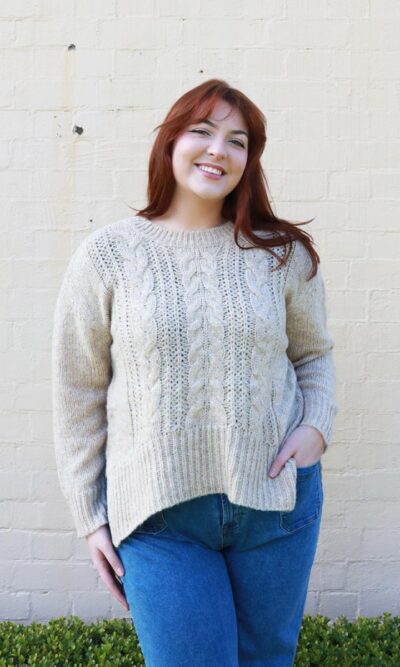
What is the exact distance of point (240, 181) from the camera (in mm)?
2238

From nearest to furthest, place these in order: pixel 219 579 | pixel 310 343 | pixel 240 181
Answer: pixel 219 579 → pixel 240 181 → pixel 310 343

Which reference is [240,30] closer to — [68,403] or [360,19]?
[360,19]

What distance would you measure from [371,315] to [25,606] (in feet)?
6.45

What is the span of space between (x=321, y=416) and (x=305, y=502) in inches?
10.1

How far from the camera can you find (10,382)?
3371 millimetres

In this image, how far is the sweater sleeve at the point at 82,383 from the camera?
2084 millimetres

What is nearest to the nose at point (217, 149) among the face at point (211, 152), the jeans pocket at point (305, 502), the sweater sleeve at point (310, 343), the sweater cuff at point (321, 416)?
the face at point (211, 152)

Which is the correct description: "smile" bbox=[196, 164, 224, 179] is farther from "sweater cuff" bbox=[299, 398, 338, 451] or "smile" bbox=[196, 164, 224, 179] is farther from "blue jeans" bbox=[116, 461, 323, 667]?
"blue jeans" bbox=[116, 461, 323, 667]

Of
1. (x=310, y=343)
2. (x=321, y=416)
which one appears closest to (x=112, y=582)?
(x=321, y=416)

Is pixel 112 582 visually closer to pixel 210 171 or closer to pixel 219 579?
pixel 219 579

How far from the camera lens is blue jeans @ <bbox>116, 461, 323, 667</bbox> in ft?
6.37

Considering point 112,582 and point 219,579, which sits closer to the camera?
point 219,579

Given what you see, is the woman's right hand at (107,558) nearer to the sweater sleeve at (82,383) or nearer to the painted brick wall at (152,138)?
the sweater sleeve at (82,383)

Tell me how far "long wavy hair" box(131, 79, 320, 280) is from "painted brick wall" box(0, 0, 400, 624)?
1076mm
